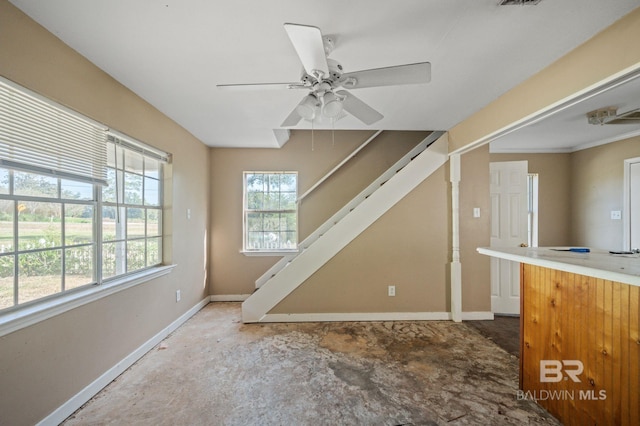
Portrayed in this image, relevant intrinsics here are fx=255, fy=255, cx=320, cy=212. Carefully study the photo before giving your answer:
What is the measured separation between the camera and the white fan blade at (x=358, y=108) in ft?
5.62

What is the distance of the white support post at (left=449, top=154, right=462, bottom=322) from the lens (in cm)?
309

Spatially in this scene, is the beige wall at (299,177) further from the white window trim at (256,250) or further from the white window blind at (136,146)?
the white window blind at (136,146)

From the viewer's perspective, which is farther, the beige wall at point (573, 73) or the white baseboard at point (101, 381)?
the white baseboard at point (101, 381)

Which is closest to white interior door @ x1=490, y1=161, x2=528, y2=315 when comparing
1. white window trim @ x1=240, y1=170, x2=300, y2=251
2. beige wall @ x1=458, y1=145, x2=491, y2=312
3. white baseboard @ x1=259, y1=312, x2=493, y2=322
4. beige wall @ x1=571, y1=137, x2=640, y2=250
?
beige wall @ x1=458, y1=145, x2=491, y2=312

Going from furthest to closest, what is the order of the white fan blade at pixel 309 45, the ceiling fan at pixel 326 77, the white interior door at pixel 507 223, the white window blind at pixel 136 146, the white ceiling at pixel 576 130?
the white interior door at pixel 507 223 → the white ceiling at pixel 576 130 → the white window blind at pixel 136 146 → the ceiling fan at pixel 326 77 → the white fan blade at pixel 309 45

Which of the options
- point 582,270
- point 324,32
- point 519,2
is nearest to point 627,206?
point 582,270

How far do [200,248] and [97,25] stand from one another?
268 cm

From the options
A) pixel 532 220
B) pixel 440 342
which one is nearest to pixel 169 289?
pixel 440 342

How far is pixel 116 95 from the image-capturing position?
200cm

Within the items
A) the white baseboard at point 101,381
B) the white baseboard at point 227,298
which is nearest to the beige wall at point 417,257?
the white baseboard at point 227,298

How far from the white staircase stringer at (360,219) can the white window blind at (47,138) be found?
6.71ft

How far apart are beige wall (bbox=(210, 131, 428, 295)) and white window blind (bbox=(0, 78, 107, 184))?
207 cm

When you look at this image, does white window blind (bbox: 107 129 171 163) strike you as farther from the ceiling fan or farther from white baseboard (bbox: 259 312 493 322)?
white baseboard (bbox: 259 312 493 322)

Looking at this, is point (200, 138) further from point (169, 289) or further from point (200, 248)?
point (169, 289)
